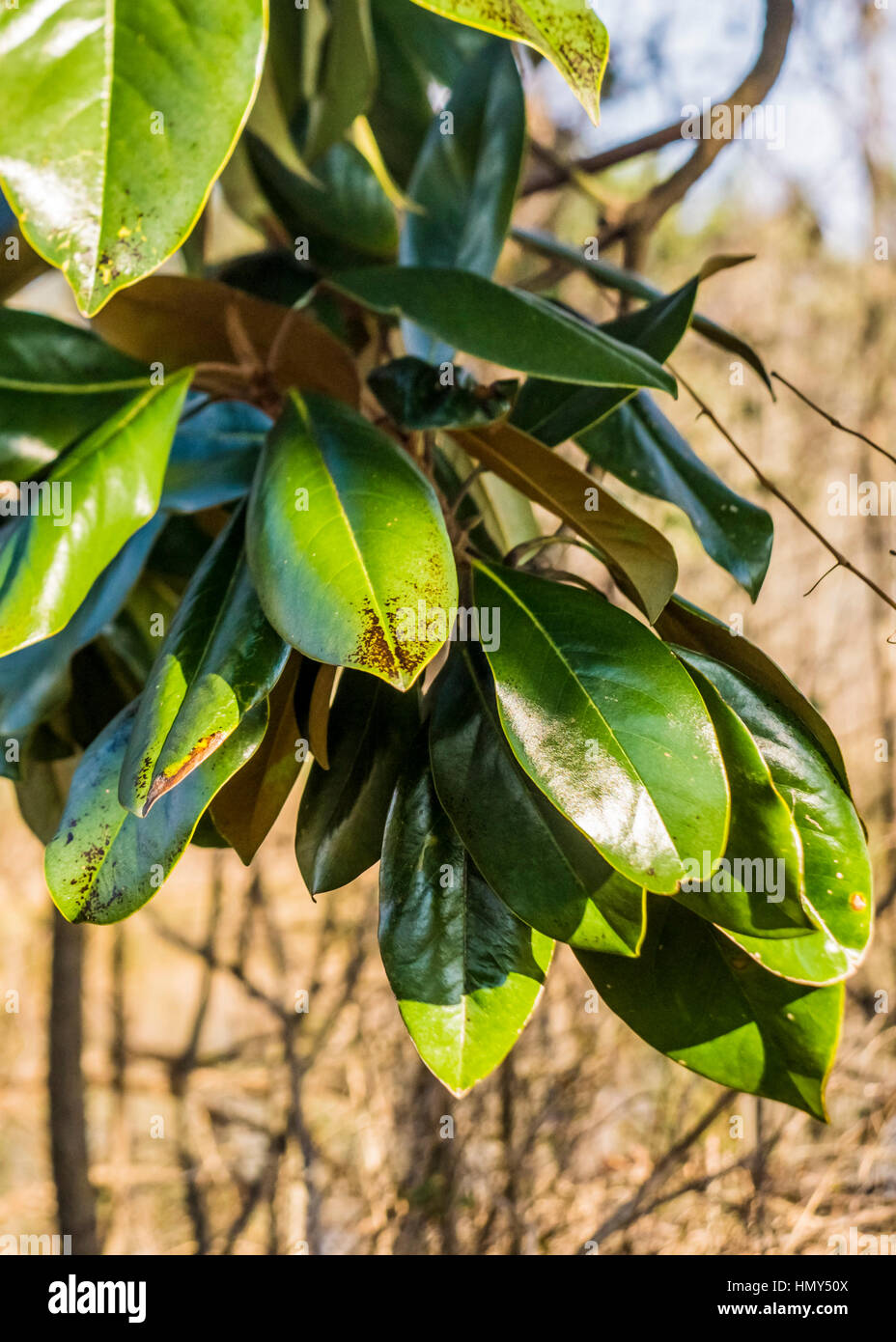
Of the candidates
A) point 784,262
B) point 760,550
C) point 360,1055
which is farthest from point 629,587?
point 784,262

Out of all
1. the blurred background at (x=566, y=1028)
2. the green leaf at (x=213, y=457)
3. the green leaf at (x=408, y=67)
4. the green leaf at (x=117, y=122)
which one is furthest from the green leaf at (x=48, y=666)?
the blurred background at (x=566, y=1028)

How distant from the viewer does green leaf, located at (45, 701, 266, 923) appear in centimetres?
43

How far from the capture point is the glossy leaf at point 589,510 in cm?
50

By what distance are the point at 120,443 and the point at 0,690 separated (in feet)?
0.79

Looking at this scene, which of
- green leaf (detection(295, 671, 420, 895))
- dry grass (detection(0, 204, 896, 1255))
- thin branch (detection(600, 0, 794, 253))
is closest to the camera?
green leaf (detection(295, 671, 420, 895))

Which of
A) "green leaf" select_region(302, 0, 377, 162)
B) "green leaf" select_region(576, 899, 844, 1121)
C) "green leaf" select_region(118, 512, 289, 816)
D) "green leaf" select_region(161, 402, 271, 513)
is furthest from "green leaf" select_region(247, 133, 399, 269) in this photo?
"green leaf" select_region(576, 899, 844, 1121)

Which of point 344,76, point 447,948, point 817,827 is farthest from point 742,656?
point 344,76

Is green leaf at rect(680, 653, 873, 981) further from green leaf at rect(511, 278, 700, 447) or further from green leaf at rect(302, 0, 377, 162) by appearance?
green leaf at rect(302, 0, 377, 162)

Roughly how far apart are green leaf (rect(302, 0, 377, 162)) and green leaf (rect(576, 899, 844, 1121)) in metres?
0.66

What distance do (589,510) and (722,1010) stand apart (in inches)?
10.3

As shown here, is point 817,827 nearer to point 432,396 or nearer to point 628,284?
point 432,396

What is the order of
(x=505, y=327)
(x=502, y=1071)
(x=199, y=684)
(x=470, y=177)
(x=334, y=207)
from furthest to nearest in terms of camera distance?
(x=502, y=1071)
(x=334, y=207)
(x=470, y=177)
(x=505, y=327)
(x=199, y=684)

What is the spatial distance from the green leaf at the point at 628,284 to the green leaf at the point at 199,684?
354 mm

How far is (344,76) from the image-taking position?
80cm
